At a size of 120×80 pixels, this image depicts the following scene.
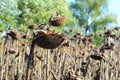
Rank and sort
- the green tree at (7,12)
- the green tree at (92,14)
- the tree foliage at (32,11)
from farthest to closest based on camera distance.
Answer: the green tree at (92,14) < the tree foliage at (32,11) < the green tree at (7,12)

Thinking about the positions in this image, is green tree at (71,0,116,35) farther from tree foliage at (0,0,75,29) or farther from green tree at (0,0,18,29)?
green tree at (0,0,18,29)

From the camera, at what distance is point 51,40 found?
3.63 m

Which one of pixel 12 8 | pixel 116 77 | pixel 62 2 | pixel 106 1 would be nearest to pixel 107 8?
pixel 106 1

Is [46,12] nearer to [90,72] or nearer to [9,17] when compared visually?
[9,17]

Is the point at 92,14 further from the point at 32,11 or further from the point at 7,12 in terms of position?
the point at 7,12

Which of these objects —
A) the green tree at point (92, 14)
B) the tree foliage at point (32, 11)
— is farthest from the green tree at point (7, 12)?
the green tree at point (92, 14)

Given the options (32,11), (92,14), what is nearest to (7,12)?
(32,11)

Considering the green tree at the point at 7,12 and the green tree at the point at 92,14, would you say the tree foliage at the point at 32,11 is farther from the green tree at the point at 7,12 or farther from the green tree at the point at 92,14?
the green tree at the point at 92,14

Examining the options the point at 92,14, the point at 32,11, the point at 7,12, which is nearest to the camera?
the point at 7,12

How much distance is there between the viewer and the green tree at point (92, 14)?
1435 inches

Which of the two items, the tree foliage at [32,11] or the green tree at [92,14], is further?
the green tree at [92,14]

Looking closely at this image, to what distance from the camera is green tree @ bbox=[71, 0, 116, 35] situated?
120ft

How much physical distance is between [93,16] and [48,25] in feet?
111

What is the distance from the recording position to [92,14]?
123 ft
